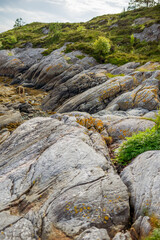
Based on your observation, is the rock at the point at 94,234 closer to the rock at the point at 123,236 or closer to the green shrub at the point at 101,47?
the rock at the point at 123,236

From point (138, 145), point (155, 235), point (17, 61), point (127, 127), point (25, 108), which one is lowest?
point (155, 235)

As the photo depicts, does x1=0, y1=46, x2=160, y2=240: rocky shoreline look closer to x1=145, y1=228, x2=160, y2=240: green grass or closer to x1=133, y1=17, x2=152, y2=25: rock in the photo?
x1=145, y1=228, x2=160, y2=240: green grass

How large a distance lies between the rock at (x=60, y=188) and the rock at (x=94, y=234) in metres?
0.33

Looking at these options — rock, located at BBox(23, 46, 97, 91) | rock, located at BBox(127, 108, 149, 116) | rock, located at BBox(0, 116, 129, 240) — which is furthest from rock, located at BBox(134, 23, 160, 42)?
rock, located at BBox(0, 116, 129, 240)

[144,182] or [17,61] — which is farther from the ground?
[17,61]

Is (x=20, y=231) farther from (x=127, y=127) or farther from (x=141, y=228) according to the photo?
(x=127, y=127)

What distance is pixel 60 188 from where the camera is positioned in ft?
26.2

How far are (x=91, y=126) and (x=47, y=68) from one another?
32882mm

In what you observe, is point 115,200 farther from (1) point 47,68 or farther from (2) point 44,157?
(1) point 47,68

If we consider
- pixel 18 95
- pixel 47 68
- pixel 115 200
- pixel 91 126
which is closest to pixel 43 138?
pixel 91 126

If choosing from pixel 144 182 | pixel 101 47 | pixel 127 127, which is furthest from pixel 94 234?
pixel 101 47

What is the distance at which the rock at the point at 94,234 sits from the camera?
575 centimetres

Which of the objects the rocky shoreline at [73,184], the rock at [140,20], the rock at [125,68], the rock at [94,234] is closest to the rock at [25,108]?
the rocky shoreline at [73,184]

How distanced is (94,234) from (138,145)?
638 cm
